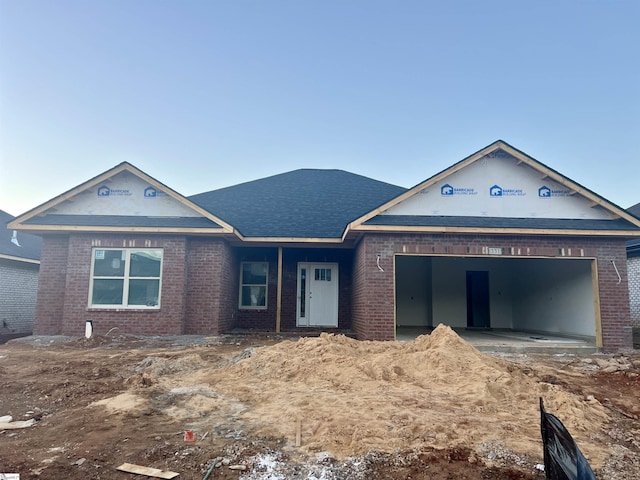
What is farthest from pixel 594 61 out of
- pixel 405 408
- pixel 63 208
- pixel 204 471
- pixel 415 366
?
pixel 63 208

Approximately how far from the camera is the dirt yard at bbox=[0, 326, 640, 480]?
3379 millimetres

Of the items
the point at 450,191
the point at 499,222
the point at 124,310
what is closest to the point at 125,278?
the point at 124,310

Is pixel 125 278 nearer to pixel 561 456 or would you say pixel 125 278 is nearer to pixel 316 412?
pixel 316 412

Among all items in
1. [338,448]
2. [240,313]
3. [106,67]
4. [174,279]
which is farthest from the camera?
[240,313]

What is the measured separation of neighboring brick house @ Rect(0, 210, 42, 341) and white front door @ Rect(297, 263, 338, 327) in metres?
11.0

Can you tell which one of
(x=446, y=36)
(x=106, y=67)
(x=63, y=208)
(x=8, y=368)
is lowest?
(x=8, y=368)

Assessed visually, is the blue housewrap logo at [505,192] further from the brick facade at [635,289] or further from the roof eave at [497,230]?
the brick facade at [635,289]

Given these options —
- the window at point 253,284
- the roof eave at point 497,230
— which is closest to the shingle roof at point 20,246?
the window at point 253,284

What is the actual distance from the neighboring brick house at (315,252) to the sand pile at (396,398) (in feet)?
11.9

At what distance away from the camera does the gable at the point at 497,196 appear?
1123 cm

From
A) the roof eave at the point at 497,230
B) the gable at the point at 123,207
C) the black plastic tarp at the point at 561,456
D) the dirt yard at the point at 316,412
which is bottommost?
the dirt yard at the point at 316,412

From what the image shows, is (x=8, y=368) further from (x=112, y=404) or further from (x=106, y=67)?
(x=106, y=67)

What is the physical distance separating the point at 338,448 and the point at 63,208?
12.1 meters

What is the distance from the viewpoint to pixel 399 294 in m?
17.1
